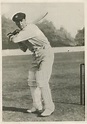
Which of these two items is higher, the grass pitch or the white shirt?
the white shirt

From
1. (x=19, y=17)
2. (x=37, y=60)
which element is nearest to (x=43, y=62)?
(x=37, y=60)

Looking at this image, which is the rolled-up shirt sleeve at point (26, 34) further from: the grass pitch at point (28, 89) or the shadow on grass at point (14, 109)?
the shadow on grass at point (14, 109)

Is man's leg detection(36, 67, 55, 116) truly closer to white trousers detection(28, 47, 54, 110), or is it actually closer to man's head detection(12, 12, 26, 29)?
white trousers detection(28, 47, 54, 110)

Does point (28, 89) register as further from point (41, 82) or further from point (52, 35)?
point (52, 35)

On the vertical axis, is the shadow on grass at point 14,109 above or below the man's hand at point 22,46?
below

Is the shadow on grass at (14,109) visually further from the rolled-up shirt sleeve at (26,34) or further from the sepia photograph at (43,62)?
the rolled-up shirt sleeve at (26,34)

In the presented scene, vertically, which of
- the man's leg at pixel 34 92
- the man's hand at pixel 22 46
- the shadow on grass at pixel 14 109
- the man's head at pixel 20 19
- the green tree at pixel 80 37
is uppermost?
the man's head at pixel 20 19

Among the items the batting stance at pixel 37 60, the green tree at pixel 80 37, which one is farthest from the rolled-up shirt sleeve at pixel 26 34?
the green tree at pixel 80 37

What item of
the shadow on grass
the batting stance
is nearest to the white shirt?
the batting stance
